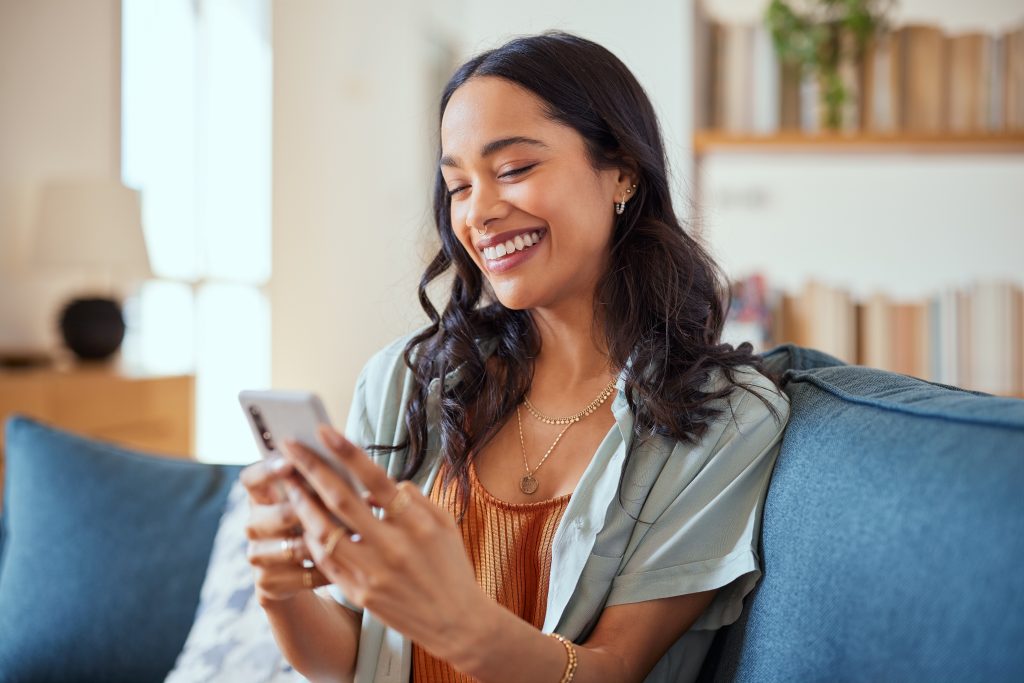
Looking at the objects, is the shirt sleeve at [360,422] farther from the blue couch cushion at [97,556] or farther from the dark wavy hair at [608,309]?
the blue couch cushion at [97,556]

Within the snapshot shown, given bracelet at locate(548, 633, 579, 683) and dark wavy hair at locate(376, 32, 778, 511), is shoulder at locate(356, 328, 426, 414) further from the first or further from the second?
bracelet at locate(548, 633, 579, 683)

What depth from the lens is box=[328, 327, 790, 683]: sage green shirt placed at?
115 centimetres

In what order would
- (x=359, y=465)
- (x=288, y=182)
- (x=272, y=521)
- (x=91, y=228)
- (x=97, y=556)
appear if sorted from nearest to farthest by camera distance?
(x=359, y=465), (x=272, y=521), (x=97, y=556), (x=91, y=228), (x=288, y=182)

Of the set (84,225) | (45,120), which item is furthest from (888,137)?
(45,120)

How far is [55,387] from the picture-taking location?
274 centimetres

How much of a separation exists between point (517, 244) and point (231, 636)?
70cm

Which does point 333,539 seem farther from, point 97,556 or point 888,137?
point 888,137

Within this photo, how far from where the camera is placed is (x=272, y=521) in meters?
0.89

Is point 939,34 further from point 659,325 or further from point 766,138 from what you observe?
point 659,325

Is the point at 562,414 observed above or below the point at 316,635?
above

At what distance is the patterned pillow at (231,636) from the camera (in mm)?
1408

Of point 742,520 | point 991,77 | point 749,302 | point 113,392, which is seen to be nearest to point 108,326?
point 113,392

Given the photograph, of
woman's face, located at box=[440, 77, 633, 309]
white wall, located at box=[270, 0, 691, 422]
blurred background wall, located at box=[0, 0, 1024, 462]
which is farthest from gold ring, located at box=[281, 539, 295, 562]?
white wall, located at box=[270, 0, 691, 422]

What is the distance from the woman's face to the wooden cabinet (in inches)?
70.1
